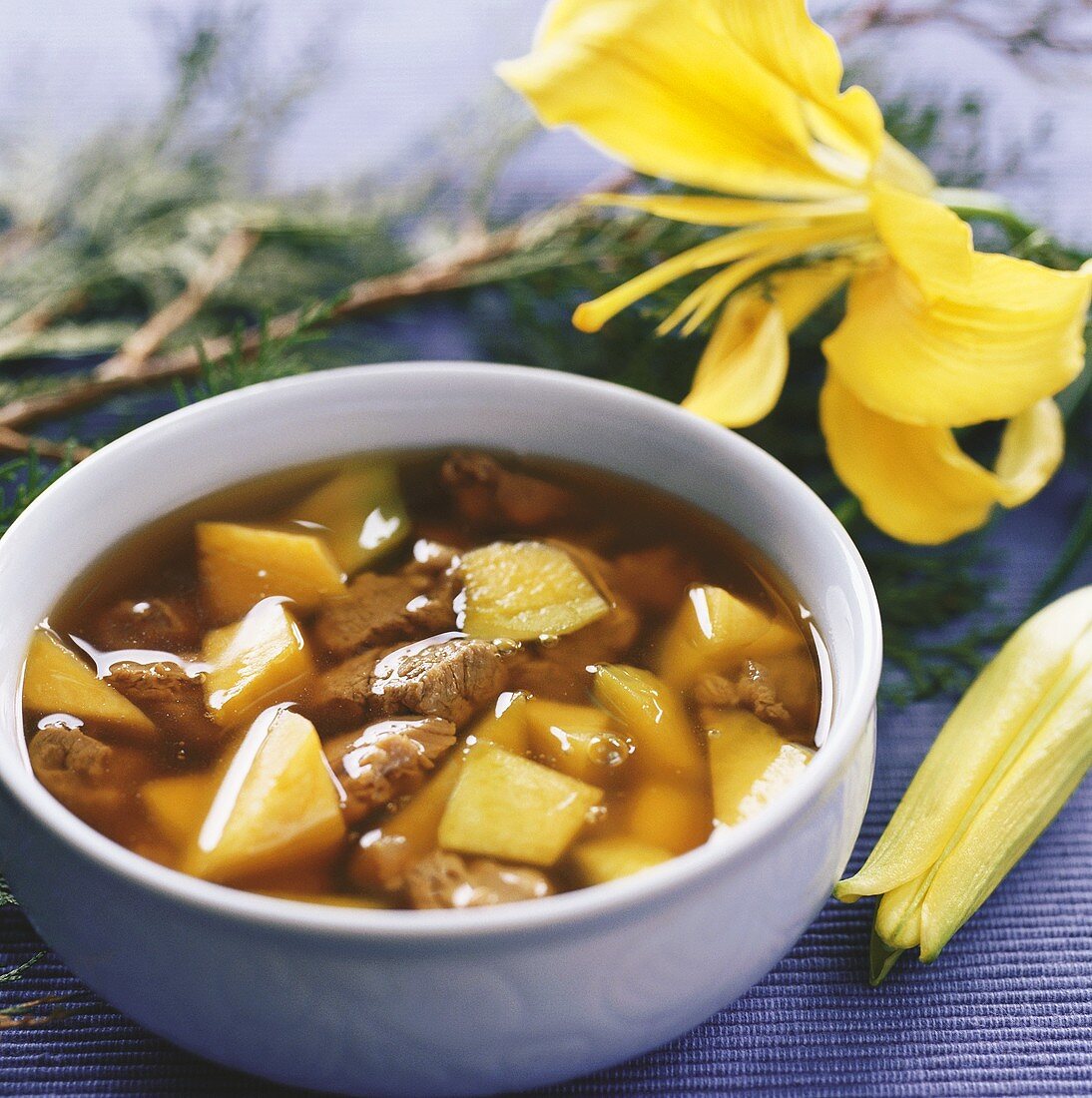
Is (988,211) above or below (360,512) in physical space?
above

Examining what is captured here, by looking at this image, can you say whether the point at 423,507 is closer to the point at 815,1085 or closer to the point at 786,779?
the point at 786,779

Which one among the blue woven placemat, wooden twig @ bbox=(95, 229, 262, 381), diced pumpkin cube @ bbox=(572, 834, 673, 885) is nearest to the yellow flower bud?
the blue woven placemat

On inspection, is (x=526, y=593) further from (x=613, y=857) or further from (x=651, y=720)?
(x=613, y=857)

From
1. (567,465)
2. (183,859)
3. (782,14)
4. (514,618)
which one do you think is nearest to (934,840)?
(514,618)

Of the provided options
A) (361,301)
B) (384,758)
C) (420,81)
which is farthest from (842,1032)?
(420,81)

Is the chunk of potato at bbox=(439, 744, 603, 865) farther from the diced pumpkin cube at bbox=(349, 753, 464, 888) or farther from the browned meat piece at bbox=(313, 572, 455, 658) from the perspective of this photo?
the browned meat piece at bbox=(313, 572, 455, 658)

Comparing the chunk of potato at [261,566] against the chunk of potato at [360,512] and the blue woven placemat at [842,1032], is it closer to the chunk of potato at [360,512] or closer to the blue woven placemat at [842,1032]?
the chunk of potato at [360,512]
